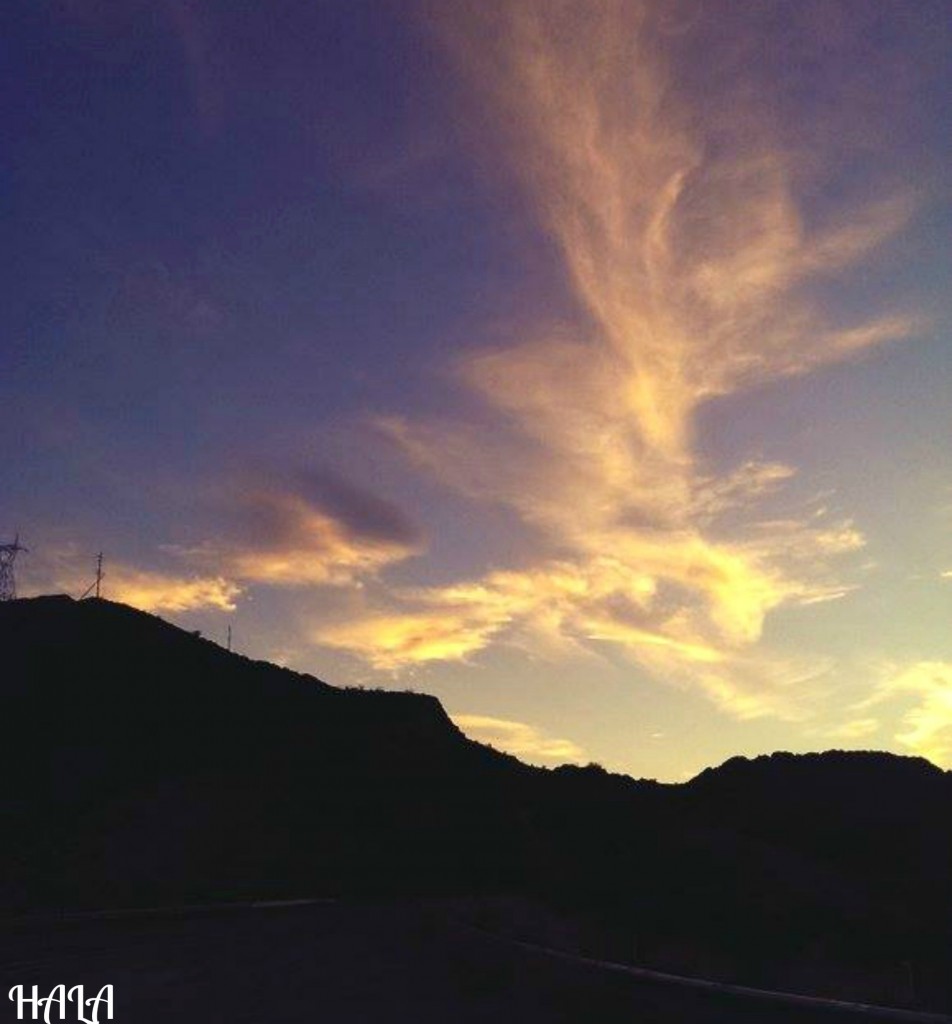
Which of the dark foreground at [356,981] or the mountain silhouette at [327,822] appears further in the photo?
the mountain silhouette at [327,822]

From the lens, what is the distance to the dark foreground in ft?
29.0

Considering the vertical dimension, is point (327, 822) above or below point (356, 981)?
above

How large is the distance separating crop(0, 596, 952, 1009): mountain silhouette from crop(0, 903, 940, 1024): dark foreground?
4492cm

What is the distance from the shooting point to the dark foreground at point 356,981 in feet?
29.0

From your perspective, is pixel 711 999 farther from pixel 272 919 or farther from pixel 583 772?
pixel 583 772

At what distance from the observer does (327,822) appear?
91.2m

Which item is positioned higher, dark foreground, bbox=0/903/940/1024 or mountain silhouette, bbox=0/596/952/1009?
mountain silhouette, bbox=0/596/952/1009

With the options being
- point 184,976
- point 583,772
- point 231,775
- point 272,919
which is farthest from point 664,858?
point 184,976

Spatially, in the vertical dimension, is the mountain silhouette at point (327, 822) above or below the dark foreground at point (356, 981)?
above

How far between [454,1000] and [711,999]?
211 inches

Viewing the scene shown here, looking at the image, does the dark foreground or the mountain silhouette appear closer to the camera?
the dark foreground

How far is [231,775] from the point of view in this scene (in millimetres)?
92000

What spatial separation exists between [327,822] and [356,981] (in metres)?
79.4

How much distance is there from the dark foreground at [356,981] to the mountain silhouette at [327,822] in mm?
44925
